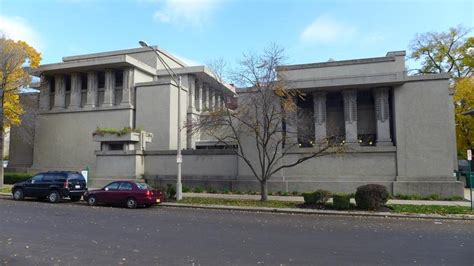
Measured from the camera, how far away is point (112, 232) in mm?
10844

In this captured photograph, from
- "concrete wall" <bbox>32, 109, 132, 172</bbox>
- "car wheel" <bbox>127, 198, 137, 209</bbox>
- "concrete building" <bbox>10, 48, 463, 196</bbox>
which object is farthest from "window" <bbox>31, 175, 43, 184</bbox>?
"concrete wall" <bbox>32, 109, 132, 172</bbox>

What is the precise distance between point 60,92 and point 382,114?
29.8 meters

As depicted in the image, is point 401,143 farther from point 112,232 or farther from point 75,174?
point 75,174

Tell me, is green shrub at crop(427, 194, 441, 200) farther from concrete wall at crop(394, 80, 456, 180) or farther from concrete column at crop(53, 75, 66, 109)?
concrete column at crop(53, 75, 66, 109)

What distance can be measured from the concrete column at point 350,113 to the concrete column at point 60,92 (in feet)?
88.6

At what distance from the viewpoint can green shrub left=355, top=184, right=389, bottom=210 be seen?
16.9 meters

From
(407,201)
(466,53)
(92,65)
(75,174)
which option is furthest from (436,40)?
(75,174)

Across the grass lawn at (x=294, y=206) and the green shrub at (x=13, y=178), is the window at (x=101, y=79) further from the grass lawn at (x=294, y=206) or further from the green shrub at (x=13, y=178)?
the grass lawn at (x=294, y=206)

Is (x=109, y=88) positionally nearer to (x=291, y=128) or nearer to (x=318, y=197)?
(x=291, y=128)

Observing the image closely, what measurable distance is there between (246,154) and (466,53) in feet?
94.3

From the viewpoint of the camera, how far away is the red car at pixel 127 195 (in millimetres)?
18516

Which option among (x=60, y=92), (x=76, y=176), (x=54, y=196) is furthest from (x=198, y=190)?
(x=60, y=92)

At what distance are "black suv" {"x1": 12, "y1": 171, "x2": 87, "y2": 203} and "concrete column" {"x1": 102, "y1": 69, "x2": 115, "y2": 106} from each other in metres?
13.4

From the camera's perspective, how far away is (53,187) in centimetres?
2108
